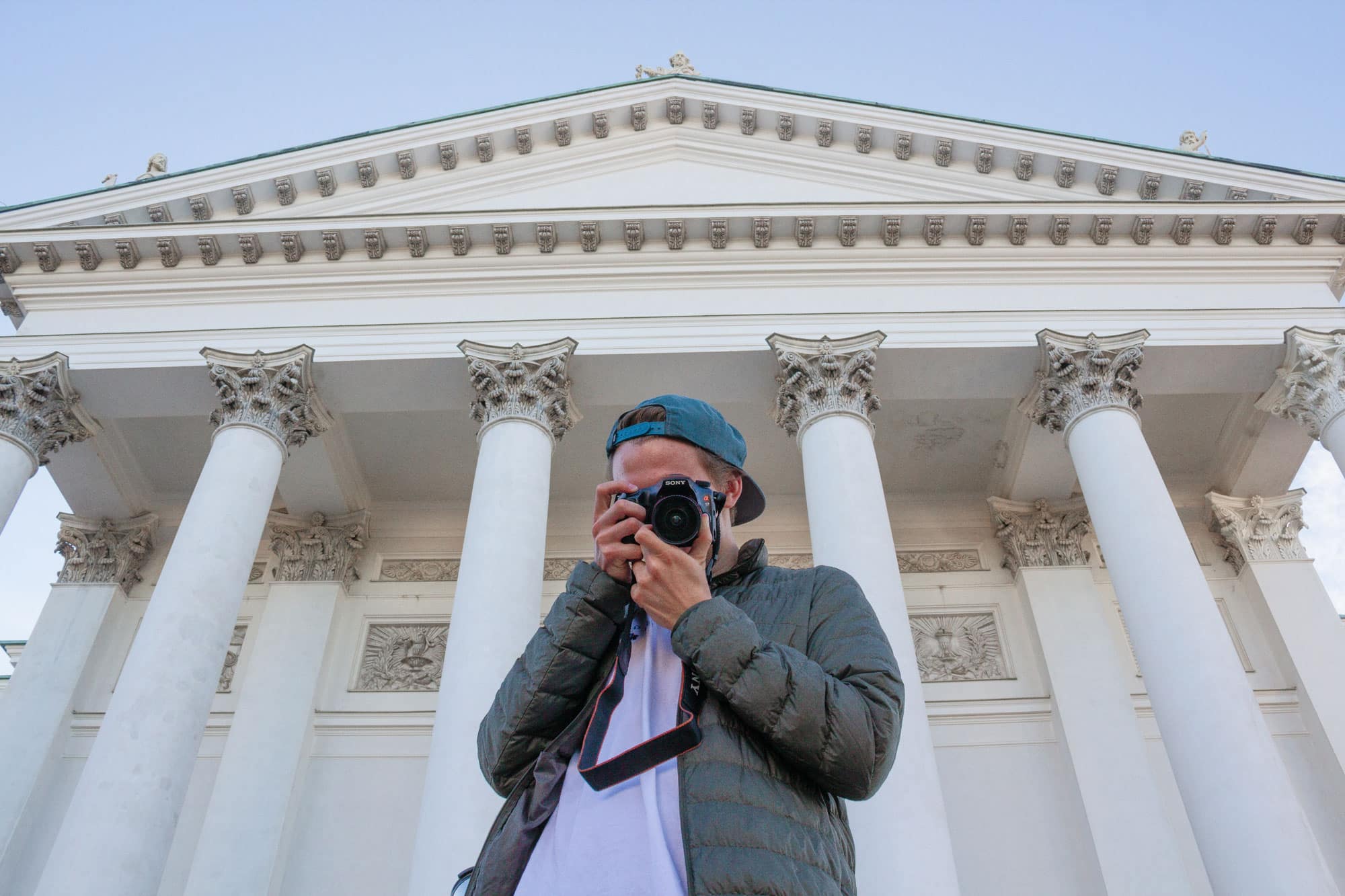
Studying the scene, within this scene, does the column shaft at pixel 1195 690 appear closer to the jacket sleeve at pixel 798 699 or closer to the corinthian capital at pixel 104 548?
the jacket sleeve at pixel 798 699

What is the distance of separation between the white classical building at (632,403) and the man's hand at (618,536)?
540 centimetres

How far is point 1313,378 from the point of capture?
8.76 metres

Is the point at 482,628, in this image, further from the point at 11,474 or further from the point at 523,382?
the point at 11,474

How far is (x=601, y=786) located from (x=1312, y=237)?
11058mm

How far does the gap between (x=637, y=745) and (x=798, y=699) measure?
0.83 ft

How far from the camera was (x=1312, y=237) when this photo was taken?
9688 mm

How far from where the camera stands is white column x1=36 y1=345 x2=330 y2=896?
250 inches

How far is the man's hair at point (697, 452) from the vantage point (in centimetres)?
174

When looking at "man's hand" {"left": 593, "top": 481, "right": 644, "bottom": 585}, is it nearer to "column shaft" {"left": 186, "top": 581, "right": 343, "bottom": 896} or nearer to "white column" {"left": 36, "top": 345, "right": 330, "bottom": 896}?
"white column" {"left": 36, "top": 345, "right": 330, "bottom": 896}

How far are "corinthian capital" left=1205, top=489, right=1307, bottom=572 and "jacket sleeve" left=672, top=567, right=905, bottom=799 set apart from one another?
11883 mm

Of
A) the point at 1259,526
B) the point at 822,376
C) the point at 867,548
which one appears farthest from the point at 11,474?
the point at 1259,526

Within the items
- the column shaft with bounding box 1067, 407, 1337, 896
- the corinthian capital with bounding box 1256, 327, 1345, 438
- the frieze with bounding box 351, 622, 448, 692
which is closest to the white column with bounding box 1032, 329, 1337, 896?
the column shaft with bounding box 1067, 407, 1337, 896

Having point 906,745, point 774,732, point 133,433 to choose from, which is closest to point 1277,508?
point 906,745

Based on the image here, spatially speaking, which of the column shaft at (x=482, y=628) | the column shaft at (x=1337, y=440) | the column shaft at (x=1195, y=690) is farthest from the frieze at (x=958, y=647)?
the column shaft at (x=482, y=628)
